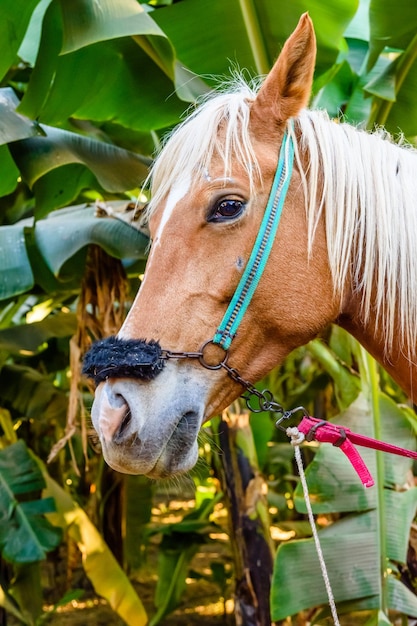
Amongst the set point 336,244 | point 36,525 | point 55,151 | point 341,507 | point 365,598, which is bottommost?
point 36,525

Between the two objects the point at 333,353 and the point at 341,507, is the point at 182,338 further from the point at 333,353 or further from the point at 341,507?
the point at 333,353

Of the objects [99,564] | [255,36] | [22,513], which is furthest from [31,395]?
[255,36]

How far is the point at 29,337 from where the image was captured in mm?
3111

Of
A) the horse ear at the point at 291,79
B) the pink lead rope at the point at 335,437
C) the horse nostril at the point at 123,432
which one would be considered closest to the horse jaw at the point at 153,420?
the horse nostril at the point at 123,432

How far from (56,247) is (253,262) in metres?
1.61

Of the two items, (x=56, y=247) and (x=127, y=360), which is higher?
(x=127, y=360)

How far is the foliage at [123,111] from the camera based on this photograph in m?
2.33

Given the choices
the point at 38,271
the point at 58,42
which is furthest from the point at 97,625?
the point at 58,42

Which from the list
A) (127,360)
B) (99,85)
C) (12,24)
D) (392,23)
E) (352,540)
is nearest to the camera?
(127,360)

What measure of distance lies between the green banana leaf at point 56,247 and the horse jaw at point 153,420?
1.40 m

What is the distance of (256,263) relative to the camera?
1356 millimetres

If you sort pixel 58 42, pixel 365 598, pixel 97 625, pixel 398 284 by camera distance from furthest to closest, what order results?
pixel 97 625, pixel 58 42, pixel 365 598, pixel 398 284

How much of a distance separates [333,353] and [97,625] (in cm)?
279

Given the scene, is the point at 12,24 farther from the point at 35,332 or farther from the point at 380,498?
the point at 380,498
